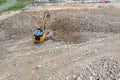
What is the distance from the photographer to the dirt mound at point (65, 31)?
73.8 ft

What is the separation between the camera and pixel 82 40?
22578 millimetres

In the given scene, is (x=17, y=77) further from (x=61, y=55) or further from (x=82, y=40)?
(x=82, y=40)

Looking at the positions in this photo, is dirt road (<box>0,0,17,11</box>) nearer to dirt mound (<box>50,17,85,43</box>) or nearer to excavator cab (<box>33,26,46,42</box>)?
dirt mound (<box>50,17,85,43</box>)

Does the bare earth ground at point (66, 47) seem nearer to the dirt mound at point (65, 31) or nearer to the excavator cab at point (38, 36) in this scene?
the dirt mound at point (65, 31)

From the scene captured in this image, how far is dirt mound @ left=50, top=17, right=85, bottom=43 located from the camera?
22.5 meters

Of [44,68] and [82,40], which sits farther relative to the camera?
[82,40]

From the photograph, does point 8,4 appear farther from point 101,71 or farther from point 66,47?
point 101,71

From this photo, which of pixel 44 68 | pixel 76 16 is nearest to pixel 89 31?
pixel 76 16

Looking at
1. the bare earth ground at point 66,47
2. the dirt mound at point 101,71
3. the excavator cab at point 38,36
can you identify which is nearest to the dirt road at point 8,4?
the bare earth ground at point 66,47

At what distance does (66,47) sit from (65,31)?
5.20 metres

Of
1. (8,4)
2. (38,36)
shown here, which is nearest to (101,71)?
(38,36)

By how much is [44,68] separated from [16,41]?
8.14 m

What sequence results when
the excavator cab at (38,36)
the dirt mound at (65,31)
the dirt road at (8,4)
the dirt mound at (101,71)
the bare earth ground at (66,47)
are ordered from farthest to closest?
the dirt road at (8,4), the dirt mound at (65,31), the excavator cab at (38,36), the bare earth ground at (66,47), the dirt mound at (101,71)

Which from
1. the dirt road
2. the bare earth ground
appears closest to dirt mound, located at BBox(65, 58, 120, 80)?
the bare earth ground
